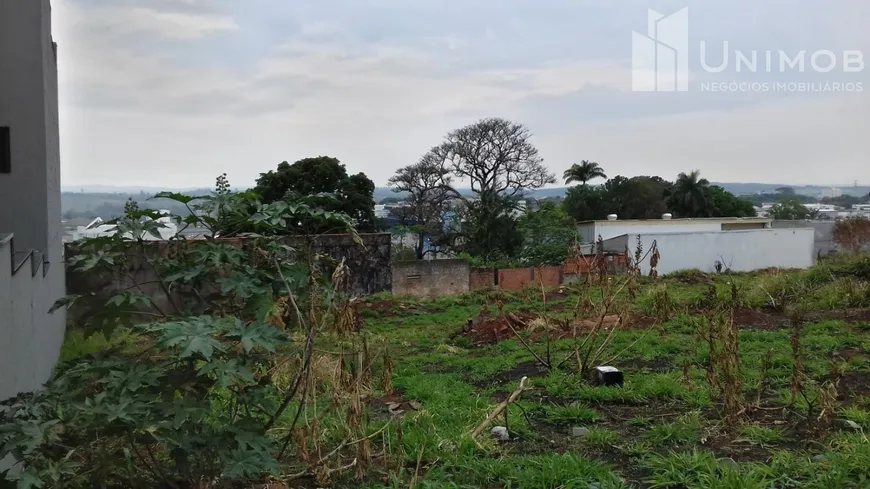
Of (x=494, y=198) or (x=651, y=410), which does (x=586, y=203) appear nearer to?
(x=494, y=198)

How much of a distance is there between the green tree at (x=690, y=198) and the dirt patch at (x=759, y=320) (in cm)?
3556

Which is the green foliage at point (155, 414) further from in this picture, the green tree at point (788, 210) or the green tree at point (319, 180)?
the green tree at point (788, 210)

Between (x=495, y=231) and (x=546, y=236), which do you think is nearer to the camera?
(x=546, y=236)

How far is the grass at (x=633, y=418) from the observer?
3430mm

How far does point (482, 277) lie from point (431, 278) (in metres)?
1.66

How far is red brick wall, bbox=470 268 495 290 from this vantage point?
711 inches

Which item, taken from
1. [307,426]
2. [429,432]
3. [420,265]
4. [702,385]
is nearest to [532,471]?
[429,432]

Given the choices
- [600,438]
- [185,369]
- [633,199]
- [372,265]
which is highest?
[633,199]

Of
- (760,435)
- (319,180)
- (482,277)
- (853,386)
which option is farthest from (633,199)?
(760,435)

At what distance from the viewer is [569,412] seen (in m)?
4.66

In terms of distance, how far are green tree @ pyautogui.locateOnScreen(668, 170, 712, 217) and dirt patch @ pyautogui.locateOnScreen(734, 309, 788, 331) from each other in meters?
35.6

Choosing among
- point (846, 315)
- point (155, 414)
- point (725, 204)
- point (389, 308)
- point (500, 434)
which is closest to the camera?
point (155, 414)

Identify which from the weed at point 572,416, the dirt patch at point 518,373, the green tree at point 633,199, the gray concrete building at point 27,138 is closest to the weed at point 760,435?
the weed at point 572,416

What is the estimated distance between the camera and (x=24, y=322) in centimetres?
500
